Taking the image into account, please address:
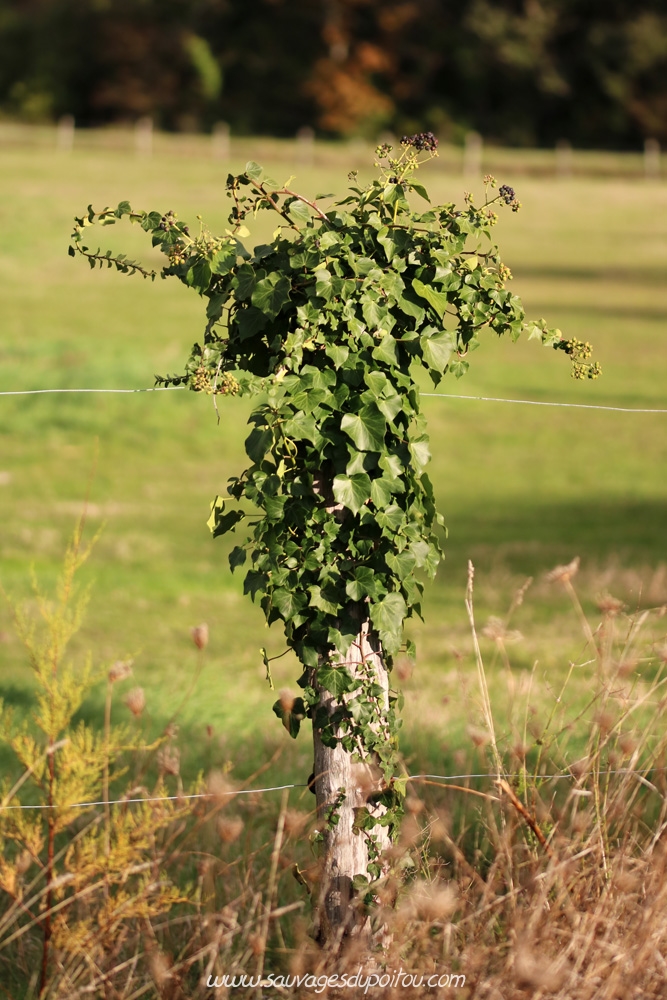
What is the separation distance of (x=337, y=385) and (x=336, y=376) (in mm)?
27

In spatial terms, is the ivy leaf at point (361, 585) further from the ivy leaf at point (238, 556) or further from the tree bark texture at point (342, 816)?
the ivy leaf at point (238, 556)

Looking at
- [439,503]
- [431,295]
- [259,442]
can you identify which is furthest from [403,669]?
[439,503]

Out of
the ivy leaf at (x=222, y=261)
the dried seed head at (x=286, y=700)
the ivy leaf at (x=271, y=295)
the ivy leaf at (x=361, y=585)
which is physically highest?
the ivy leaf at (x=222, y=261)

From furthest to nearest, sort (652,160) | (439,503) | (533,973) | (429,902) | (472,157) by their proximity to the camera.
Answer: (652,160)
(472,157)
(439,503)
(429,902)
(533,973)

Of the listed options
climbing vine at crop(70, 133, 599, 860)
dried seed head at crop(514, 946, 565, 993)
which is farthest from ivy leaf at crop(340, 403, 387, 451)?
dried seed head at crop(514, 946, 565, 993)

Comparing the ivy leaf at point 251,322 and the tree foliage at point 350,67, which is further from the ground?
the tree foliage at point 350,67

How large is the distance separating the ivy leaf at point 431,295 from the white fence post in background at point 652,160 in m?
38.5

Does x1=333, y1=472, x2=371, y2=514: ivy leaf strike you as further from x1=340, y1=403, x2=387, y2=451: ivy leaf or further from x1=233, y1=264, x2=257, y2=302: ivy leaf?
x1=233, y1=264, x2=257, y2=302: ivy leaf

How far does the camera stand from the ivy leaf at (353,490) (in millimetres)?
2770

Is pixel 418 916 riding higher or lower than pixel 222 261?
lower

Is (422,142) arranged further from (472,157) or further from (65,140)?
(65,140)

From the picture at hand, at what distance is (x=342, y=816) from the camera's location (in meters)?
2.88

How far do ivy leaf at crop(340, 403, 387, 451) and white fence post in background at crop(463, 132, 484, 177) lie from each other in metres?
36.7

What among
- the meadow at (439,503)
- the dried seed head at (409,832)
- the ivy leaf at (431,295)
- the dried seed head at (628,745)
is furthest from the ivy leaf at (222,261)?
the dried seed head at (628,745)
